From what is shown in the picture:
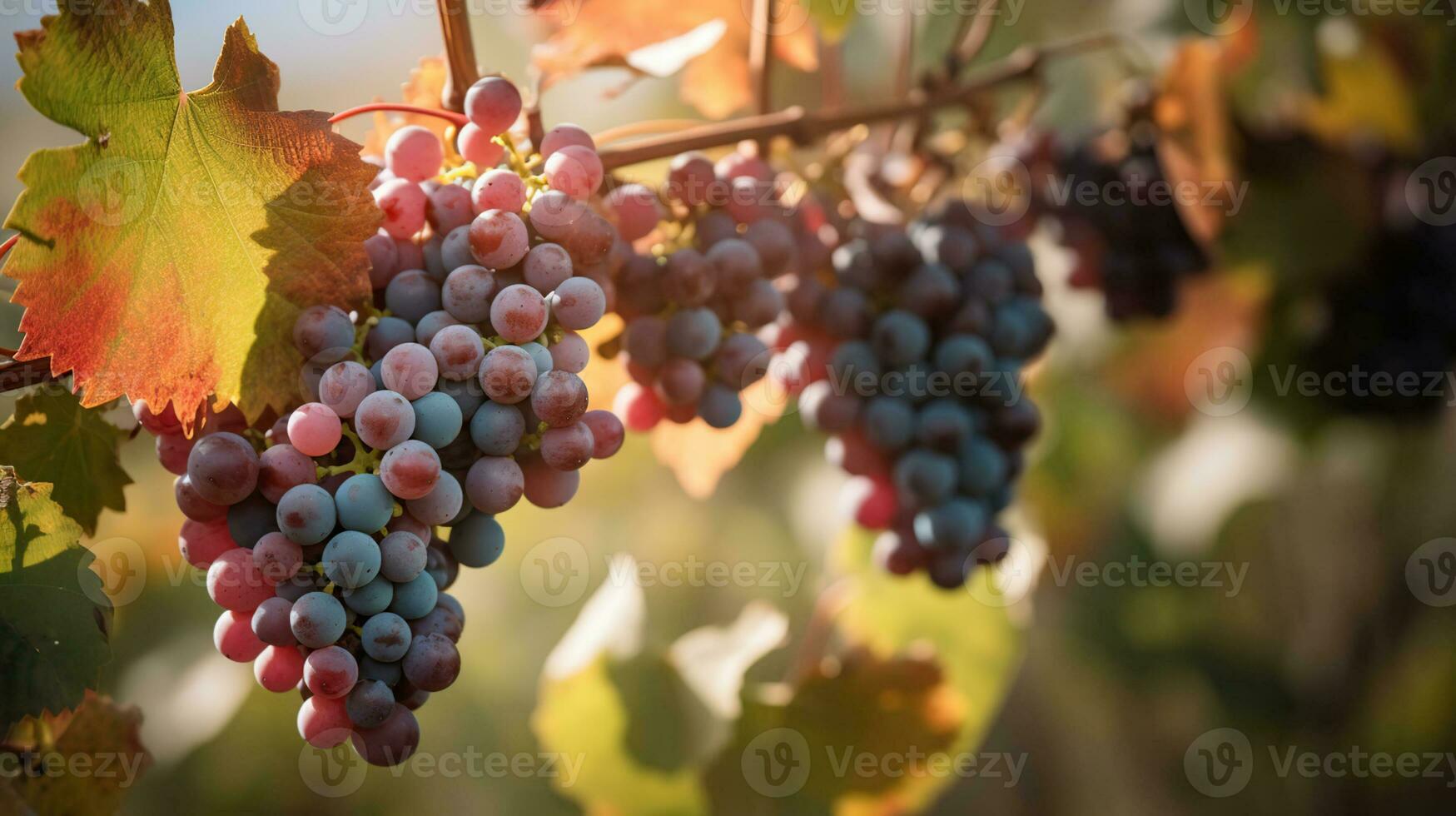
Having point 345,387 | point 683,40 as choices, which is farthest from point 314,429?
point 683,40

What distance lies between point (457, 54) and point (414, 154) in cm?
8

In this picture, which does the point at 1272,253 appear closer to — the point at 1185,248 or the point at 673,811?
the point at 1185,248

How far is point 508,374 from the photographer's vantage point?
504 millimetres

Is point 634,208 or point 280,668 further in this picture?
point 634,208

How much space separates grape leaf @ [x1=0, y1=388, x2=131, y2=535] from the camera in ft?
2.00

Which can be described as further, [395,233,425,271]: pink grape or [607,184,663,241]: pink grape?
[607,184,663,241]: pink grape

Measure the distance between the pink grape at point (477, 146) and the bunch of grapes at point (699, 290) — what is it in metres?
0.11

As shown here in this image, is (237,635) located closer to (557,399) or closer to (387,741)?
(387,741)

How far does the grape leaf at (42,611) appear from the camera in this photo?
0.57m

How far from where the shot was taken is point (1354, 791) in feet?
6.54

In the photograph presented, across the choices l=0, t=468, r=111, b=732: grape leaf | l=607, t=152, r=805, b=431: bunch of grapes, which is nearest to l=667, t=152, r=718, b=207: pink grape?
l=607, t=152, r=805, b=431: bunch of grapes

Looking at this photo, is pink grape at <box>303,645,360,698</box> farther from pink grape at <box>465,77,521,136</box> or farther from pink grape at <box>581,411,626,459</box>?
pink grape at <box>465,77,521,136</box>

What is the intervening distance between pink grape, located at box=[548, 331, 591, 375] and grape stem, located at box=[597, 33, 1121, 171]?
0.17m

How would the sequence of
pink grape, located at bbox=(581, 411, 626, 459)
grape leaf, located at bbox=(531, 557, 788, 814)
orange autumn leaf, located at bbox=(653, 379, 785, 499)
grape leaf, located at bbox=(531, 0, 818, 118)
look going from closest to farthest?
pink grape, located at bbox=(581, 411, 626, 459), grape leaf, located at bbox=(531, 0, 818, 118), orange autumn leaf, located at bbox=(653, 379, 785, 499), grape leaf, located at bbox=(531, 557, 788, 814)
